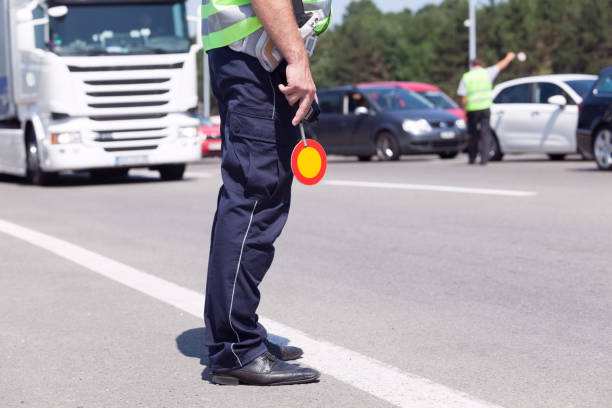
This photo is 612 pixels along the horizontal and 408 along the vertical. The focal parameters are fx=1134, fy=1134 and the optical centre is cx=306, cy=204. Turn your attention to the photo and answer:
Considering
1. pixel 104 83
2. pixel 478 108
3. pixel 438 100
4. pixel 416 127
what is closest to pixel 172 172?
pixel 104 83

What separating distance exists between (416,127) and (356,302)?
55.2 feet

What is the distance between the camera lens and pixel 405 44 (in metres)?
135

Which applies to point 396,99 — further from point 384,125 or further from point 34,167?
point 34,167

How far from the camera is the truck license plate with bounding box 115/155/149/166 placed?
54.4 feet

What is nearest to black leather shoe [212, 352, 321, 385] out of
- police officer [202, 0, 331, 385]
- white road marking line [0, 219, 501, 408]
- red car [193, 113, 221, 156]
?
police officer [202, 0, 331, 385]

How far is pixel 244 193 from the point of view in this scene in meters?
4.04

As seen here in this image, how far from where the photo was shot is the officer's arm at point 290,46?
151 inches

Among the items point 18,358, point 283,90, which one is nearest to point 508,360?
point 283,90

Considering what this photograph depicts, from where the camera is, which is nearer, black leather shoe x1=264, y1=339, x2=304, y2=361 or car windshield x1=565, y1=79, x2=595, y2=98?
black leather shoe x1=264, y1=339, x2=304, y2=361

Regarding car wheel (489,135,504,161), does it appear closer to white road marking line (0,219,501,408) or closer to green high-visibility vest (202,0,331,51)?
white road marking line (0,219,501,408)

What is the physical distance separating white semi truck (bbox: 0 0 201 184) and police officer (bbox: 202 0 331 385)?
12.4 m

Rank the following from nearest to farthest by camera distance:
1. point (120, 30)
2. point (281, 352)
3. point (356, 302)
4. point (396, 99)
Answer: point (281, 352), point (356, 302), point (120, 30), point (396, 99)

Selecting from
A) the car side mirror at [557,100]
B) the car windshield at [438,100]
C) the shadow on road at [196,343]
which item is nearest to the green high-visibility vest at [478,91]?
the car side mirror at [557,100]

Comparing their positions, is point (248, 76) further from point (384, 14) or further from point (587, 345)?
point (384, 14)
